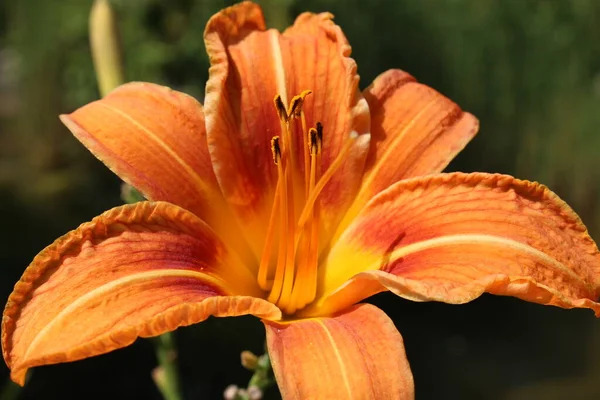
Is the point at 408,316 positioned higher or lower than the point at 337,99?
lower

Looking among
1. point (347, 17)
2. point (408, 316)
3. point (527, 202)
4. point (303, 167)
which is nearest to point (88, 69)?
point (347, 17)

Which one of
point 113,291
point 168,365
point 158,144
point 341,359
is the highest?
point 158,144

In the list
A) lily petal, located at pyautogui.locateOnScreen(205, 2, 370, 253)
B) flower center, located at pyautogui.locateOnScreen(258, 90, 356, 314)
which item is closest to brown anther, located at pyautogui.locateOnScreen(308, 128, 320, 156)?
Answer: flower center, located at pyautogui.locateOnScreen(258, 90, 356, 314)

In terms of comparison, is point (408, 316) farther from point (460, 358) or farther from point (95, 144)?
point (95, 144)

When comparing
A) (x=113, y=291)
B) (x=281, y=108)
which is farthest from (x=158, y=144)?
(x=113, y=291)

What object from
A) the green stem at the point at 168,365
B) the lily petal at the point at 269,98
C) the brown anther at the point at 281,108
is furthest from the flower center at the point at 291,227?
the green stem at the point at 168,365

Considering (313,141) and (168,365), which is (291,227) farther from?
(168,365)

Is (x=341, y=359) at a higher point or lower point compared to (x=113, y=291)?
lower
